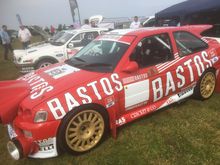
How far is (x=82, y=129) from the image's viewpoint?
3418 mm

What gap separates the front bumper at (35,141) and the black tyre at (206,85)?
2.92 m

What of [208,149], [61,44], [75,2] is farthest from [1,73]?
[75,2]

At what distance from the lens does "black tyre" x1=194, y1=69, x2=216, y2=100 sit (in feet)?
15.3

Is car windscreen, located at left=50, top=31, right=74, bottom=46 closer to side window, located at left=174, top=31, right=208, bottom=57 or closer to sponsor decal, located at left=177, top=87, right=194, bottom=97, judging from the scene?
side window, located at left=174, top=31, right=208, bottom=57

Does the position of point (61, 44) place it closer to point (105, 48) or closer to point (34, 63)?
point (34, 63)

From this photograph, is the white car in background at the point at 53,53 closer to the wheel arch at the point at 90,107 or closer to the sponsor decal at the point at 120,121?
the sponsor decal at the point at 120,121

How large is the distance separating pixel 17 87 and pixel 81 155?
1.35m

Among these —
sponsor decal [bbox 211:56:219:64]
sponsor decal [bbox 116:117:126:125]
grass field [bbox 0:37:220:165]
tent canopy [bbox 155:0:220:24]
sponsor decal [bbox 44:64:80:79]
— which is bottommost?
grass field [bbox 0:37:220:165]

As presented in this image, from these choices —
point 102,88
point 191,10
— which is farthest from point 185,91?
point 191,10

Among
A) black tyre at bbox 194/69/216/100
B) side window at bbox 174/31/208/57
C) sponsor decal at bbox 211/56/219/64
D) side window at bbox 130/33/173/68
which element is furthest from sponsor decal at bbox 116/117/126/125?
sponsor decal at bbox 211/56/219/64

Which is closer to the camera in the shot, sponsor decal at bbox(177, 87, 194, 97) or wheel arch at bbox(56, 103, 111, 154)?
wheel arch at bbox(56, 103, 111, 154)

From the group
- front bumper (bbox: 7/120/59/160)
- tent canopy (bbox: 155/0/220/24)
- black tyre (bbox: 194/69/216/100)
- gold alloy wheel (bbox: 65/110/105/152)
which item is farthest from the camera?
tent canopy (bbox: 155/0/220/24)

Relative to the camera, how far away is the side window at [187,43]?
4371 millimetres

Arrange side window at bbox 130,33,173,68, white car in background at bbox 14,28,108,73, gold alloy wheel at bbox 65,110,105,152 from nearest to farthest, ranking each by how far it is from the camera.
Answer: gold alloy wheel at bbox 65,110,105,152, side window at bbox 130,33,173,68, white car in background at bbox 14,28,108,73
